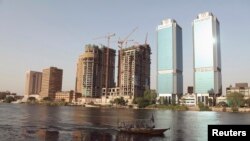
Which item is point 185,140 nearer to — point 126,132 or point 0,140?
point 126,132

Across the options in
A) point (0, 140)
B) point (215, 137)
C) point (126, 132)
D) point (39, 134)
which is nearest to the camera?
point (215, 137)

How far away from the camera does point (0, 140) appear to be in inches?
2847

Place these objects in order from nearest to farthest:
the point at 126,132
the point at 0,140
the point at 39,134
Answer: the point at 0,140, the point at 39,134, the point at 126,132

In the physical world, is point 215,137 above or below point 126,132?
above

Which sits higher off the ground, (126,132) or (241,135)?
(241,135)

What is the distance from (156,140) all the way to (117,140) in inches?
425

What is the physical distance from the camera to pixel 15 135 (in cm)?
8075

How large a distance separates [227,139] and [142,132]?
58.6 m

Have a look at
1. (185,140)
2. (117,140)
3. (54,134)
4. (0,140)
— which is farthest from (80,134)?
(185,140)

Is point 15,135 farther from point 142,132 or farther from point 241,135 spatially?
point 241,135

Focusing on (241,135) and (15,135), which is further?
(15,135)

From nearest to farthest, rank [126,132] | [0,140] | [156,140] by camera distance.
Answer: [0,140] → [156,140] → [126,132]

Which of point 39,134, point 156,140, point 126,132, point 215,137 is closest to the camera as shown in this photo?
point 215,137

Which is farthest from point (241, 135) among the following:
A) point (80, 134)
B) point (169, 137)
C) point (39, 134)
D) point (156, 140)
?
point (39, 134)
